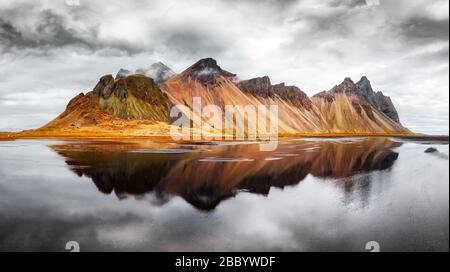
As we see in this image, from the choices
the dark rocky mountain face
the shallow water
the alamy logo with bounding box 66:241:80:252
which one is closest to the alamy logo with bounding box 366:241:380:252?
the shallow water

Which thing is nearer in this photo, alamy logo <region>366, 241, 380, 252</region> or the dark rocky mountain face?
alamy logo <region>366, 241, 380, 252</region>

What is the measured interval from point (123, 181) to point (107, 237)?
1226 centimetres

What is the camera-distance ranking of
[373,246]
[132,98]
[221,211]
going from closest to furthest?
[373,246] → [221,211] → [132,98]

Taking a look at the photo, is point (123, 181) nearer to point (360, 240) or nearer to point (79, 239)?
point (79, 239)

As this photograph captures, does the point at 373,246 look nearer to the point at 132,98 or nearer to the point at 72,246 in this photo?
the point at 72,246

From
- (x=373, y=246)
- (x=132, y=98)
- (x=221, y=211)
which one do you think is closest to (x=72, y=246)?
(x=221, y=211)

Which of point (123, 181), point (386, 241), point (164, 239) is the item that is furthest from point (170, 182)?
point (386, 241)

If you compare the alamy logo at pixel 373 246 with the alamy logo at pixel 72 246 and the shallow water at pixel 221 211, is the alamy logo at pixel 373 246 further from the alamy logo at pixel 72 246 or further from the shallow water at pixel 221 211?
the alamy logo at pixel 72 246

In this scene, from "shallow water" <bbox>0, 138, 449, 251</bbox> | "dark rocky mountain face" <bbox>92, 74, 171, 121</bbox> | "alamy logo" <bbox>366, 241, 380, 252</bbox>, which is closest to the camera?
"alamy logo" <bbox>366, 241, 380, 252</bbox>

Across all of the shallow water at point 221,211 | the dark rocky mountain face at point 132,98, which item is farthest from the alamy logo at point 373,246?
the dark rocky mountain face at point 132,98

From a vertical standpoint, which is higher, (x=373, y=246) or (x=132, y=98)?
(x=132, y=98)

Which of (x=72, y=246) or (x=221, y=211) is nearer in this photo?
(x=72, y=246)

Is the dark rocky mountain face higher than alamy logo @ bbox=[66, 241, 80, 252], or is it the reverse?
the dark rocky mountain face

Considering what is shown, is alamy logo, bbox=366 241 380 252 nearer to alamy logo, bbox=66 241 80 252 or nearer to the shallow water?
the shallow water
